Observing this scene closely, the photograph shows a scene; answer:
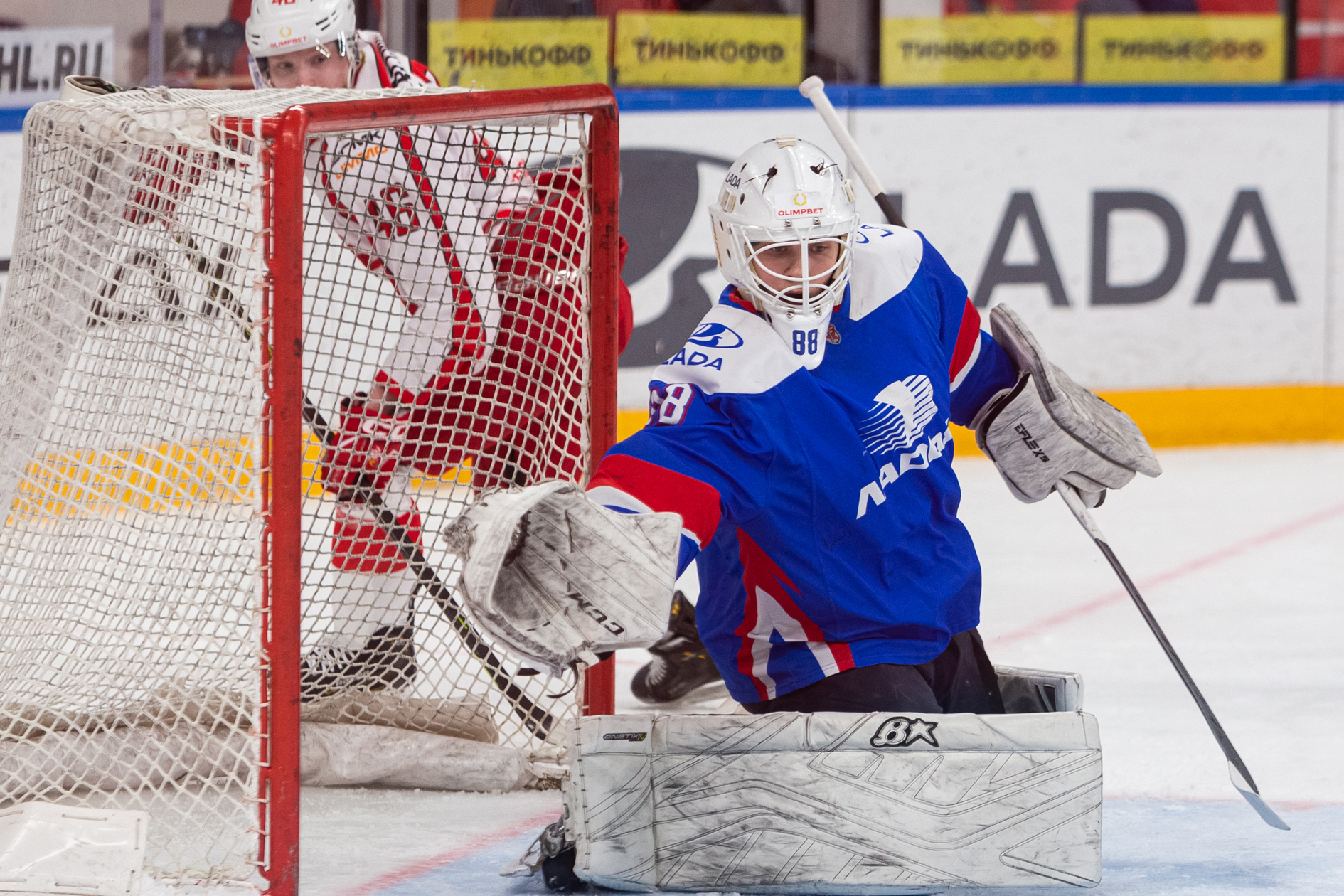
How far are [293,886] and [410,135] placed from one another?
1.06m

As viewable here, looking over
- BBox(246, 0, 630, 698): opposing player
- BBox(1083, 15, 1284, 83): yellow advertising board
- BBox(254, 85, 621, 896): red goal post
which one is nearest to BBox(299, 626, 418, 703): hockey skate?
BBox(246, 0, 630, 698): opposing player

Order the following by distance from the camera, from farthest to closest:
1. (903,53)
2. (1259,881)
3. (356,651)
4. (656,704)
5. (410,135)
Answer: (903,53)
(656,704)
(356,651)
(410,135)
(1259,881)

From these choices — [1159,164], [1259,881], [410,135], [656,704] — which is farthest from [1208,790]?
[1159,164]

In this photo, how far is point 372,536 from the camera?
8.78 ft

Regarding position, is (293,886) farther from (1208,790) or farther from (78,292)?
(1208,790)

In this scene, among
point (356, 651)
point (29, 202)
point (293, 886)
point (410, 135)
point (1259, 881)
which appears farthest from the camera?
point (356, 651)

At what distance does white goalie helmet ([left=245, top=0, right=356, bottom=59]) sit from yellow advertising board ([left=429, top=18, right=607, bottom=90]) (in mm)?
2173

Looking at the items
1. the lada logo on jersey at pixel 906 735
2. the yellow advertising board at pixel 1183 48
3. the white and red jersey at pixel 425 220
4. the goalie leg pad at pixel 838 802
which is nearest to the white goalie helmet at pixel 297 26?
the white and red jersey at pixel 425 220

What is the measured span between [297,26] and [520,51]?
7.69ft

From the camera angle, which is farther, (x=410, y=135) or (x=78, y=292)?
(x=410, y=135)

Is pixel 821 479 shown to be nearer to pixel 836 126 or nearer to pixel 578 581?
pixel 578 581

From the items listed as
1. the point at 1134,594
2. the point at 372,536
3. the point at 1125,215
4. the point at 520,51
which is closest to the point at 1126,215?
the point at 1125,215

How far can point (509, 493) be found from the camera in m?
1.85

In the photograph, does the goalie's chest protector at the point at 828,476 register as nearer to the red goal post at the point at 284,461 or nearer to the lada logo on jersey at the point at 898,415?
the lada logo on jersey at the point at 898,415
